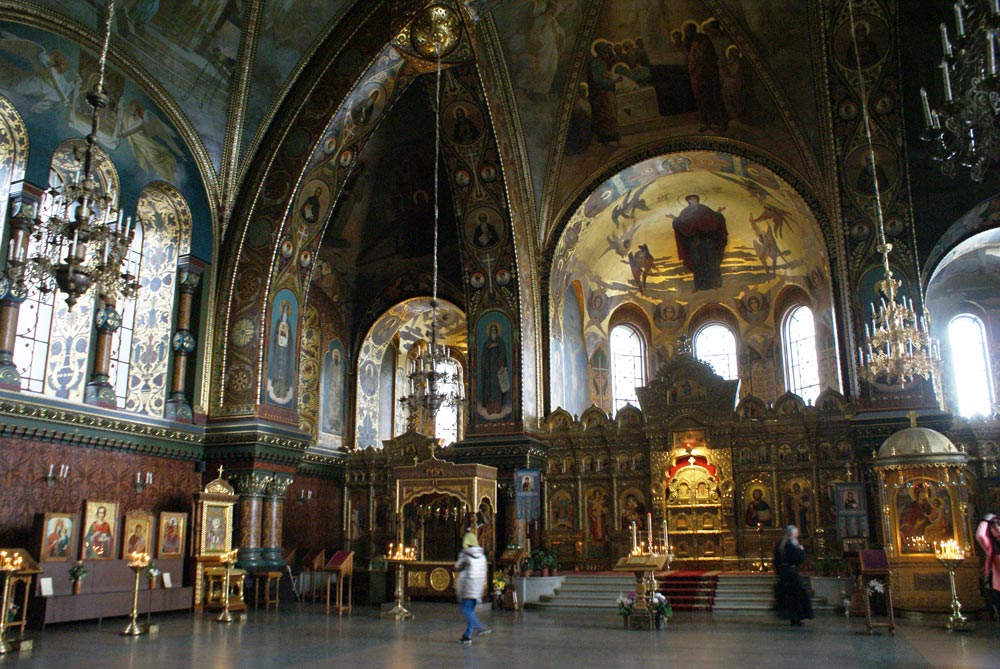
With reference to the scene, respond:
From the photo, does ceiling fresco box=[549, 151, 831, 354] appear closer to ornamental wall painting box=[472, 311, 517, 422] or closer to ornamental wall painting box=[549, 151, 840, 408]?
ornamental wall painting box=[549, 151, 840, 408]

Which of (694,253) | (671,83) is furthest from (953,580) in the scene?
(694,253)

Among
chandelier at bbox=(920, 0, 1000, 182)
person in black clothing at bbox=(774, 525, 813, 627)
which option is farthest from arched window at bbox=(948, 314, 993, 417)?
chandelier at bbox=(920, 0, 1000, 182)

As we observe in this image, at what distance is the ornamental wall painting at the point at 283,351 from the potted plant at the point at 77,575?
4.81 m

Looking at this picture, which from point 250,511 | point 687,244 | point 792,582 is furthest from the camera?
point 687,244

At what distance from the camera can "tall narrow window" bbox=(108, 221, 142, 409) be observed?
49.0 feet

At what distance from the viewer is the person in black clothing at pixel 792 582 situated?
39.0 ft

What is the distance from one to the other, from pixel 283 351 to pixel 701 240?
38.8 ft

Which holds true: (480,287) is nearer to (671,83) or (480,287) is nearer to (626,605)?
(671,83)

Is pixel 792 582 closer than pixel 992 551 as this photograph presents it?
No

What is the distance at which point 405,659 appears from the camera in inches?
340

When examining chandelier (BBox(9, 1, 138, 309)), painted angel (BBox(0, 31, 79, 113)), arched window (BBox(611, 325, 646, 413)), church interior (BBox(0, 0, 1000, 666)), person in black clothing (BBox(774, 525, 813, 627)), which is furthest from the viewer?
arched window (BBox(611, 325, 646, 413))

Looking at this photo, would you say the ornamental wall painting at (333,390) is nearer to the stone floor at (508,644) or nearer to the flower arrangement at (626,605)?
the stone floor at (508,644)

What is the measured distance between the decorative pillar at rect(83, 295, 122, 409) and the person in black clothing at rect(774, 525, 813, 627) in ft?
37.5

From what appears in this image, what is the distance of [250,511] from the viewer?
1582 centimetres
